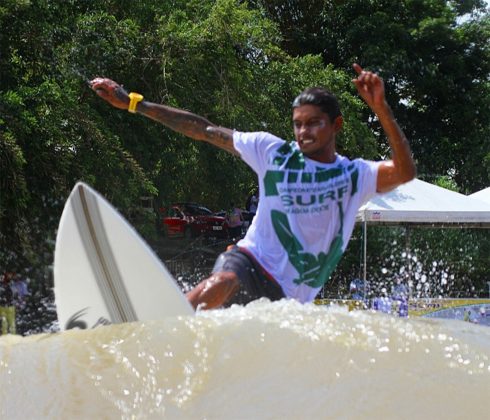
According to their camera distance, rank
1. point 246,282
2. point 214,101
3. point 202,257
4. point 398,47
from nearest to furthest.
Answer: point 246,282
point 214,101
point 202,257
point 398,47

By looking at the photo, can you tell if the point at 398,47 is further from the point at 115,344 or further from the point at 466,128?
the point at 115,344

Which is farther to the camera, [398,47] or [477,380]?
[398,47]

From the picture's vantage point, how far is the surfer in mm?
3609

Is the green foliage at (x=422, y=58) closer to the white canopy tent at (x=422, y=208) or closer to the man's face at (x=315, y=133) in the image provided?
the white canopy tent at (x=422, y=208)

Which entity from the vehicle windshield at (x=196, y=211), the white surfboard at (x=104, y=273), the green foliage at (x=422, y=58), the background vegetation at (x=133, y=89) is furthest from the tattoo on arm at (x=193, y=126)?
the green foliage at (x=422, y=58)

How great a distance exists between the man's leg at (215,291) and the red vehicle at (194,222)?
534 inches

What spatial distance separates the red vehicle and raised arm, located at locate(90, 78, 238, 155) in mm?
13195

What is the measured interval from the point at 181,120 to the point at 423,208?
7.96 meters

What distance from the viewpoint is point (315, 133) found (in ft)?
12.0

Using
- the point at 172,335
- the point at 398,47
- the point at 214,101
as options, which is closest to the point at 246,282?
the point at 172,335

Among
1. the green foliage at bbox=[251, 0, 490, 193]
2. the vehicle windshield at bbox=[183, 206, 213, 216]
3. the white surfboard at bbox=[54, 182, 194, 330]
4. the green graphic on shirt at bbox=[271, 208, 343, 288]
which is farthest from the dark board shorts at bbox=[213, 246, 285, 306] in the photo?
the green foliage at bbox=[251, 0, 490, 193]

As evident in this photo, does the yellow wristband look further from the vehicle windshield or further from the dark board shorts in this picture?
the vehicle windshield

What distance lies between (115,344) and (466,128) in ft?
64.0

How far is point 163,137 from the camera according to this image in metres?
12.6
